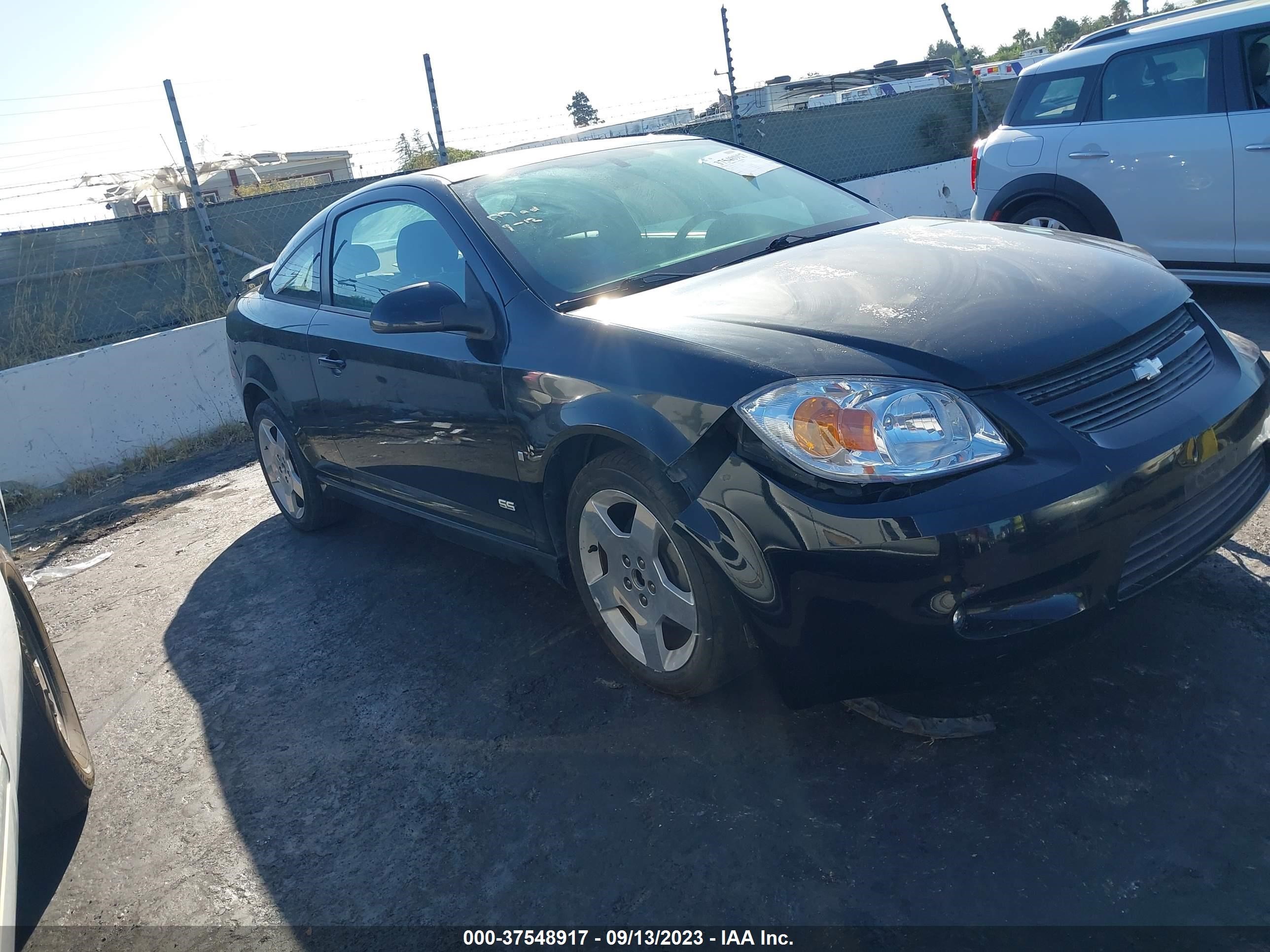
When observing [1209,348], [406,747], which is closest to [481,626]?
[406,747]

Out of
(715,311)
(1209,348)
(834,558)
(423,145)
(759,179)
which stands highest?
(423,145)

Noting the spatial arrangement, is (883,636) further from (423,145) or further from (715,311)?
(423,145)

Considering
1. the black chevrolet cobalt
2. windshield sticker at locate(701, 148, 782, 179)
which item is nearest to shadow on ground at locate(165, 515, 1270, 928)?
the black chevrolet cobalt

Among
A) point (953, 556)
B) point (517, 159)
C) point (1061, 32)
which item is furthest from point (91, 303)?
point (1061, 32)

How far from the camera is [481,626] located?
12.9 ft

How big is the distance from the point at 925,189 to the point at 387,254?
8903 mm

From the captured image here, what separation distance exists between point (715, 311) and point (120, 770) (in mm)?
2521

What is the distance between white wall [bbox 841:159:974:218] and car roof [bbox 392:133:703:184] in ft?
23.5

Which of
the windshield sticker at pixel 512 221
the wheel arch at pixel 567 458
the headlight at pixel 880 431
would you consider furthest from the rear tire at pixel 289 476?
the headlight at pixel 880 431

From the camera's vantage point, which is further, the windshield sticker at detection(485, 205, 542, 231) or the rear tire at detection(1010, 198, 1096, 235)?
the rear tire at detection(1010, 198, 1096, 235)

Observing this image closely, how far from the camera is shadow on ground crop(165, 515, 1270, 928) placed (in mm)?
2240

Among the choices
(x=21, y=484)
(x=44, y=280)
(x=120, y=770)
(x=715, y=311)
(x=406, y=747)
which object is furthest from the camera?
(x=44, y=280)

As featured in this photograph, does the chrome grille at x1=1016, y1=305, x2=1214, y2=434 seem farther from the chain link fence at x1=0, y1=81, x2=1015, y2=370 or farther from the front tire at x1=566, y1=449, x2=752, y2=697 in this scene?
the chain link fence at x1=0, y1=81, x2=1015, y2=370

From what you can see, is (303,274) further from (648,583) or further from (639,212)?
(648,583)
